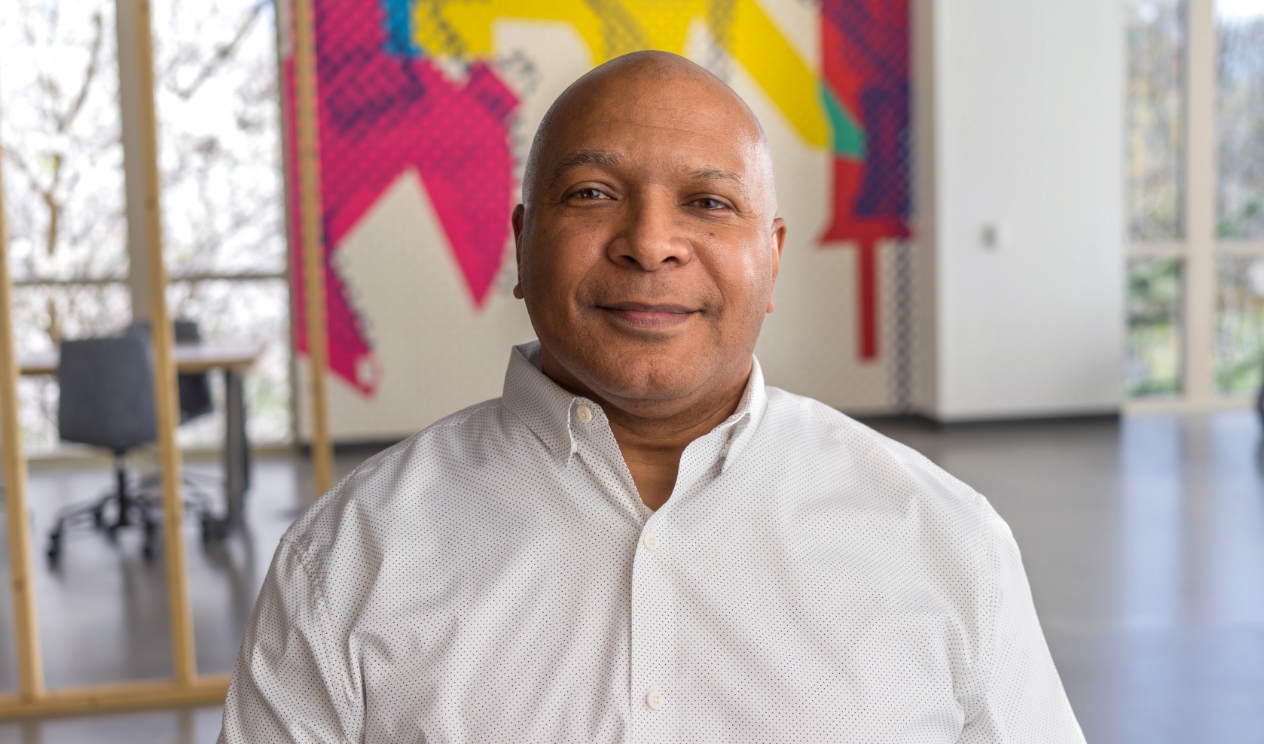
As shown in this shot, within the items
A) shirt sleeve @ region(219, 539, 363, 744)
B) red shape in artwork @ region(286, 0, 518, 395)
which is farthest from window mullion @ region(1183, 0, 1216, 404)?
shirt sleeve @ region(219, 539, 363, 744)

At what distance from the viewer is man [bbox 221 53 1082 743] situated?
96cm

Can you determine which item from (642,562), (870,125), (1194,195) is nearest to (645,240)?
(642,562)

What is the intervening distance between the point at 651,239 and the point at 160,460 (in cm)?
240

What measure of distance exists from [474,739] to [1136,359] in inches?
286

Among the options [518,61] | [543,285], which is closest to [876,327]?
[518,61]

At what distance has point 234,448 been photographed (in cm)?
482

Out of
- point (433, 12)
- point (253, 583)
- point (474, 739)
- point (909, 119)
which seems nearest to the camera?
point (474, 739)

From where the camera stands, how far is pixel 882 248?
6941 mm

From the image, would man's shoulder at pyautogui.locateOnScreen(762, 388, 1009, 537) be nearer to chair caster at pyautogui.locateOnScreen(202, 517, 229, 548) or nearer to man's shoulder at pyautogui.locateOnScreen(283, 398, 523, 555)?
man's shoulder at pyautogui.locateOnScreen(283, 398, 523, 555)

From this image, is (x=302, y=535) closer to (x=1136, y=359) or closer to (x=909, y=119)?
(x=909, y=119)

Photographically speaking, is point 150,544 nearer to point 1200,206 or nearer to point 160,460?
point 160,460

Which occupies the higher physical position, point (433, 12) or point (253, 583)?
point (433, 12)

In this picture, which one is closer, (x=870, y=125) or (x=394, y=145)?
(x=394, y=145)

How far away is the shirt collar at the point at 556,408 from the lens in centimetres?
105
